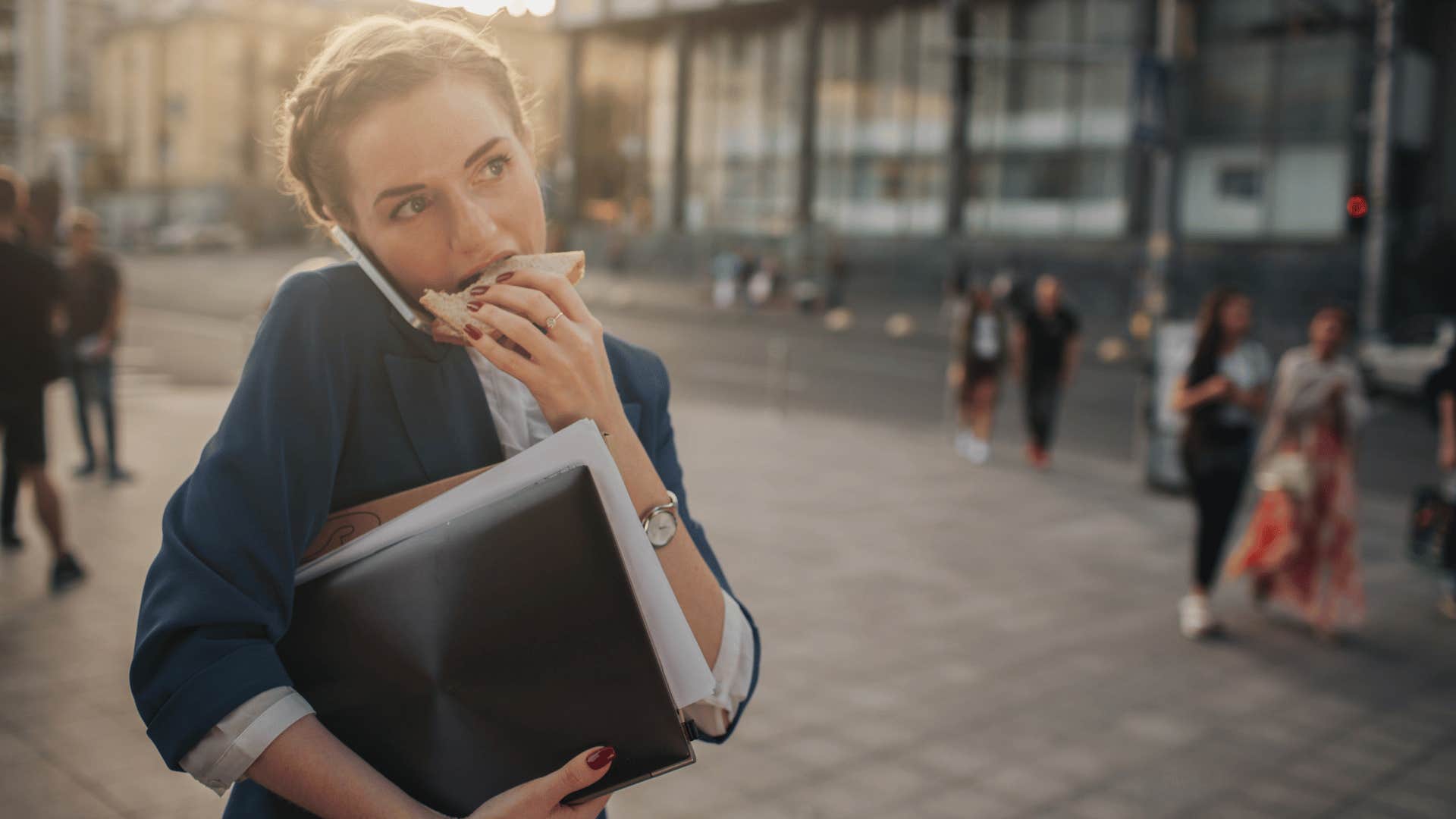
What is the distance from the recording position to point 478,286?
1.26 m

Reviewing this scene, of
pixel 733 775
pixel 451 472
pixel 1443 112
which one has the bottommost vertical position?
pixel 733 775

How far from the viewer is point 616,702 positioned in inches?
48.3

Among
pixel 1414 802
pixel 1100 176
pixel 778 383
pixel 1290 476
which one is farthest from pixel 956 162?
pixel 1414 802

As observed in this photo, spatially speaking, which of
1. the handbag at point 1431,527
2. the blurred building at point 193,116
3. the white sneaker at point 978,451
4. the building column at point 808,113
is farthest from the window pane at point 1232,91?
the blurred building at point 193,116

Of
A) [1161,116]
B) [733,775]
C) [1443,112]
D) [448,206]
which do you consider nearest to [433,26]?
[448,206]

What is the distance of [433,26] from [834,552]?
6930 mm

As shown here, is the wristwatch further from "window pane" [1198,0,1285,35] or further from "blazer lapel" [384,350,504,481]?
"window pane" [1198,0,1285,35]

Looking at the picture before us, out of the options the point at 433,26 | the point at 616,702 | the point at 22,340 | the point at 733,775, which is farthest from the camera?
the point at 22,340

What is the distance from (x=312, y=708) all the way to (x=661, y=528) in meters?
0.42

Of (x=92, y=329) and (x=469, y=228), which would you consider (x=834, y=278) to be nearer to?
(x=92, y=329)

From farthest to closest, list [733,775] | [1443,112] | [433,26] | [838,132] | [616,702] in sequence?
[838,132]
[1443,112]
[733,775]
[433,26]
[616,702]

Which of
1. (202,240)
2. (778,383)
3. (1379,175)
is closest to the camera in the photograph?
(778,383)

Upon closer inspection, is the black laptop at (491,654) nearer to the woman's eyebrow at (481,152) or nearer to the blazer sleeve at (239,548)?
the blazer sleeve at (239,548)

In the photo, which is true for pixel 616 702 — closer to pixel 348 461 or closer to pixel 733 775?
pixel 348 461
